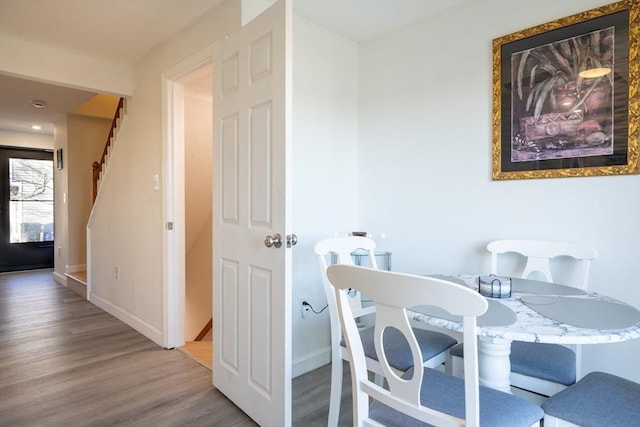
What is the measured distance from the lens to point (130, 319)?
346cm

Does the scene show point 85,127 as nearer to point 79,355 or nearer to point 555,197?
point 79,355

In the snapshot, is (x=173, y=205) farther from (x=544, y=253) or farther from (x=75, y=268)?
(x=75, y=268)

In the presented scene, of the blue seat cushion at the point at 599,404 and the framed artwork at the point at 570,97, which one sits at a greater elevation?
the framed artwork at the point at 570,97

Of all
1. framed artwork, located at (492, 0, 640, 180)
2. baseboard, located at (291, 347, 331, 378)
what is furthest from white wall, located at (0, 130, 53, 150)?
framed artwork, located at (492, 0, 640, 180)

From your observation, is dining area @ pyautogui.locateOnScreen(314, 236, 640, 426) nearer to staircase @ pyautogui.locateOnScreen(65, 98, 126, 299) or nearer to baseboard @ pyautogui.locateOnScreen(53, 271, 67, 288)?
staircase @ pyautogui.locateOnScreen(65, 98, 126, 299)

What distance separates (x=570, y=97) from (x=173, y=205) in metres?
2.71

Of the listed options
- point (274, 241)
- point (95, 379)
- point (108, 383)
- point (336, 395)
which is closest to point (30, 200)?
point (95, 379)

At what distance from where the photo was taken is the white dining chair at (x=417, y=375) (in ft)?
2.97

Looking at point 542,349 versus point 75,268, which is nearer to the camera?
point 542,349

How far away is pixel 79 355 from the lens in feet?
9.13

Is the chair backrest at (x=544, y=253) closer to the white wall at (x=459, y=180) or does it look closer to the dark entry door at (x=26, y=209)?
the white wall at (x=459, y=180)

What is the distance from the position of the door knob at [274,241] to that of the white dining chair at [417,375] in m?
0.52

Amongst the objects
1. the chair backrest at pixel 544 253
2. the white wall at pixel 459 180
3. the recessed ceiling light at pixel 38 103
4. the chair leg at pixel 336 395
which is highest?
the recessed ceiling light at pixel 38 103

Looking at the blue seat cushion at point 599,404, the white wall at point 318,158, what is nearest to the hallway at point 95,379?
the white wall at point 318,158
